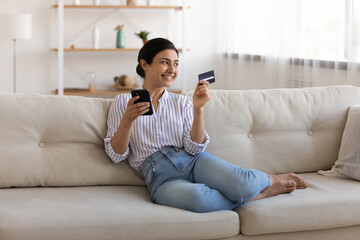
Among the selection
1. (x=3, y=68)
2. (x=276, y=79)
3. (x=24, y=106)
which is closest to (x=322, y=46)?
(x=276, y=79)

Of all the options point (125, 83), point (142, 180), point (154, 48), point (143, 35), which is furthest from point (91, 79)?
point (142, 180)

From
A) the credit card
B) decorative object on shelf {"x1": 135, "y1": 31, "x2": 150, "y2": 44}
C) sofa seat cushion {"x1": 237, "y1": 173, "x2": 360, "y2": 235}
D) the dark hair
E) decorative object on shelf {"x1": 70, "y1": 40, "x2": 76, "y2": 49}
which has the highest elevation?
decorative object on shelf {"x1": 135, "y1": 31, "x2": 150, "y2": 44}

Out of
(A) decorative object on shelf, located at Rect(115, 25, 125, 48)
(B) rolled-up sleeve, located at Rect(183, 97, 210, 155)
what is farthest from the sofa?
(A) decorative object on shelf, located at Rect(115, 25, 125, 48)

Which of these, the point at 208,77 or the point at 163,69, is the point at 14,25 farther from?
the point at 208,77

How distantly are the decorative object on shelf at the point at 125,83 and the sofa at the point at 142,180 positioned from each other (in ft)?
10.7

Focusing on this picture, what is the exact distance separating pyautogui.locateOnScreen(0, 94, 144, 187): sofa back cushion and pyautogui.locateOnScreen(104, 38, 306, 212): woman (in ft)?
0.27

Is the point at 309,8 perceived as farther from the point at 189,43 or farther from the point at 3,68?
the point at 3,68

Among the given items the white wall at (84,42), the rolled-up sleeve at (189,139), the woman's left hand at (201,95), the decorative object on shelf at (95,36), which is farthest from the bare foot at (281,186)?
the decorative object on shelf at (95,36)

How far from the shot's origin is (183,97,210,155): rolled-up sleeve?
2365 millimetres

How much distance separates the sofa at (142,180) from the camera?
1.98 meters

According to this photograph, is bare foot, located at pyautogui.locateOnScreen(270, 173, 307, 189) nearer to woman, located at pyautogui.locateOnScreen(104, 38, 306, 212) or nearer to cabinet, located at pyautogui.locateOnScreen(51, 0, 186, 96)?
woman, located at pyautogui.locateOnScreen(104, 38, 306, 212)

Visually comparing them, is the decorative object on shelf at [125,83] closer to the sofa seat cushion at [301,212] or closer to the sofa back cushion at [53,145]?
the sofa back cushion at [53,145]

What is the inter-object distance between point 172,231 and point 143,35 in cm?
397

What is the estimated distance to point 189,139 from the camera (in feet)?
7.81
